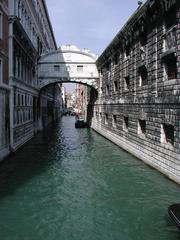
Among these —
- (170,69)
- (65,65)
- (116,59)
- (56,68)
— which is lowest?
(170,69)

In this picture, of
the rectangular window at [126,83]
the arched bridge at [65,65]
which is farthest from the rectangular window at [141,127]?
the arched bridge at [65,65]

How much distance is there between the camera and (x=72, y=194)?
945cm

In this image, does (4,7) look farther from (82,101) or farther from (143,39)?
(82,101)

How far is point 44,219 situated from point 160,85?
25.0 ft

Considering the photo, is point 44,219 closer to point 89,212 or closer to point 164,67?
point 89,212

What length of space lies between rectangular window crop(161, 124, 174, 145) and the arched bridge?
62.9 ft

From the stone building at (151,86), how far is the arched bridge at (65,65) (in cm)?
893

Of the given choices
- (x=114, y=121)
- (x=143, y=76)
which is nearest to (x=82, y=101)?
(x=114, y=121)

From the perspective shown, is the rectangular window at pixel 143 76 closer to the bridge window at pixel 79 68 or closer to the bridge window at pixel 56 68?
the bridge window at pixel 79 68

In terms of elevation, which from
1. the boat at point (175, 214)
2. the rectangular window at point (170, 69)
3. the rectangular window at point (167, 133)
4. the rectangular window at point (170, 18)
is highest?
the rectangular window at point (170, 18)

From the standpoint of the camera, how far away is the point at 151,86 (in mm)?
13375

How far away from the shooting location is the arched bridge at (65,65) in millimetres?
29275

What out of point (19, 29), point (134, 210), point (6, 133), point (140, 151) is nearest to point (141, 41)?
point (140, 151)

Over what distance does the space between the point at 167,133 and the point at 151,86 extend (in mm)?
2673
